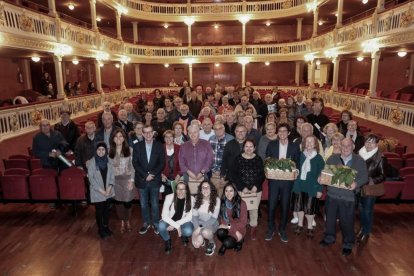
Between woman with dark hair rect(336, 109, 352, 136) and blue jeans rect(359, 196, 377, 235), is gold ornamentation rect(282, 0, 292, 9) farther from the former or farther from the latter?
blue jeans rect(359, 196, 377, 235)

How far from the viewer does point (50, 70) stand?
58.3ft

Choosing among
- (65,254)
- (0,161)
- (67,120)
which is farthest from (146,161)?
(0,161)

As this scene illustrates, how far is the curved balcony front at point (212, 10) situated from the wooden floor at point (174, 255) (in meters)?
18.5

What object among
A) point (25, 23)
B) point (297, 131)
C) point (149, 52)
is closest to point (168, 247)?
point (297, 131)

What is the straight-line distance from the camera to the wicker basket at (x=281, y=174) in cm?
433

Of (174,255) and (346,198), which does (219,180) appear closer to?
(174,255)

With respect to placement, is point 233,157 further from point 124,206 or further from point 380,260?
point 380,260

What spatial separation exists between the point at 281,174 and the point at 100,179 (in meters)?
2.76

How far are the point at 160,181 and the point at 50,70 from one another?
16090 mm

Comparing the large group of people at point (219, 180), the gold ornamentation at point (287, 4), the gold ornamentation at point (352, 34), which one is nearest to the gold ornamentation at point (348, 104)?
the gold ornamentation at point (352, 34)

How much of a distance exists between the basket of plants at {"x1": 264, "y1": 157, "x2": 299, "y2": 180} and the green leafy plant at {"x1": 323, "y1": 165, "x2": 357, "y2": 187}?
0.50 meters

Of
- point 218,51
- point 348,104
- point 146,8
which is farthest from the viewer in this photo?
point 218,51

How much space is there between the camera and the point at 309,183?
457 cm

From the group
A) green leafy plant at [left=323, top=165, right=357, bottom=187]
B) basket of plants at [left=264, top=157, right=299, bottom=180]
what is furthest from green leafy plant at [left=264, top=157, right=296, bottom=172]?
green leafy plant at [left=323, top=165, right=357, bottom=187]
